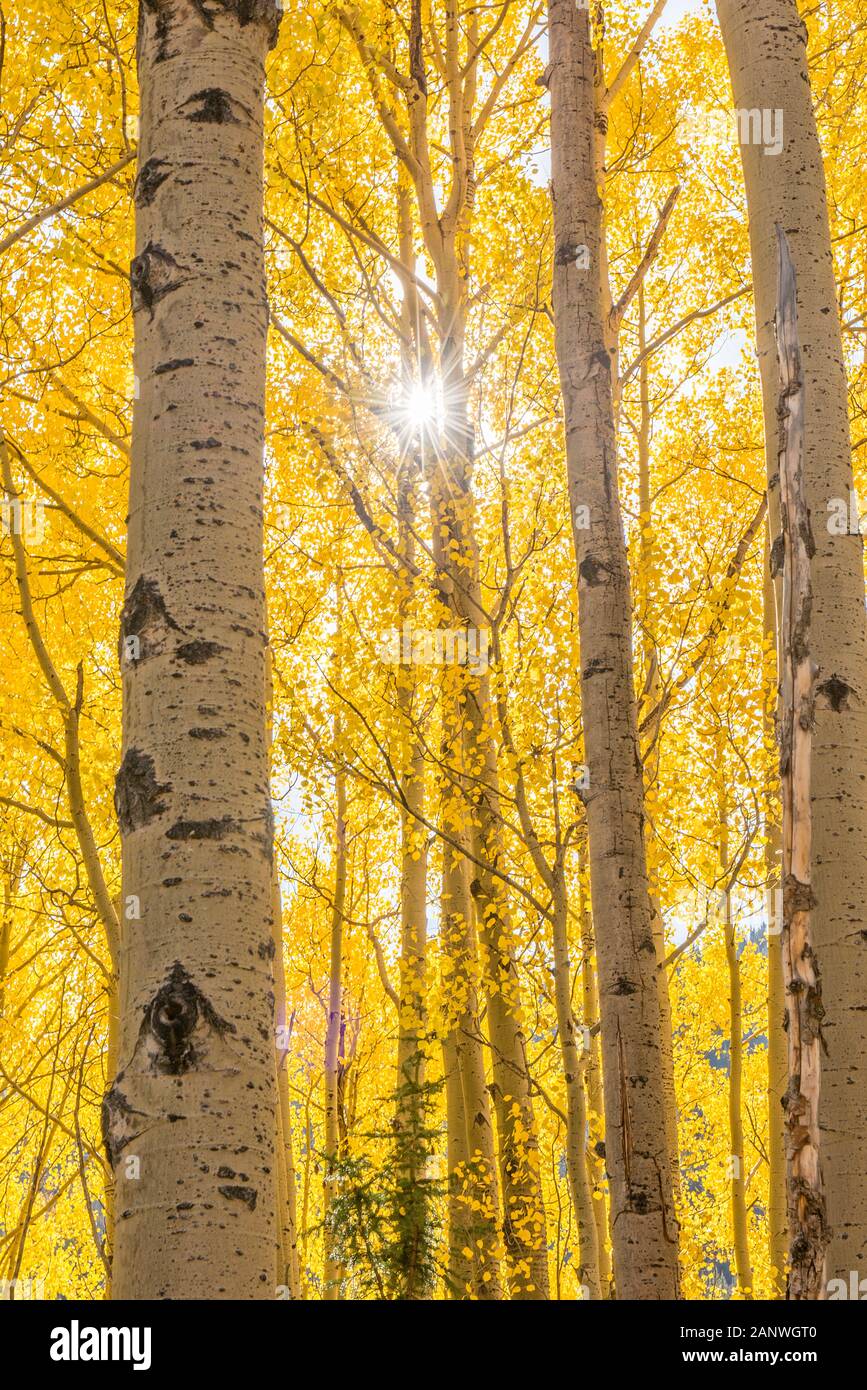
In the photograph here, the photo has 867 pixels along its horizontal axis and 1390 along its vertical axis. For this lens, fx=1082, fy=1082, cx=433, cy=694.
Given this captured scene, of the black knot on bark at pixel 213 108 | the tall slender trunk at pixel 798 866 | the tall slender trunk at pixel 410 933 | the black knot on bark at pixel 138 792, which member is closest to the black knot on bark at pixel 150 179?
the black knot on bark at pixel 213 108

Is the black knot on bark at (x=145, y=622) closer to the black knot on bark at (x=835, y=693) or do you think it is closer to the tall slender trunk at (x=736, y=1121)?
the black knot on bark at (x=835, y=693)

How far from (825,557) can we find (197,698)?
1871mm

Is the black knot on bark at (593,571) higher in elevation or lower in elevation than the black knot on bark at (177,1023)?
higher

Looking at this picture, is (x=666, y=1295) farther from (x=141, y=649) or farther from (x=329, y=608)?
(x=329, y=608)

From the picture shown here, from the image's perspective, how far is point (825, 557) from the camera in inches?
115

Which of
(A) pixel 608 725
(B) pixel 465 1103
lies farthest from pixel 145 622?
(B) pixel 465 1103

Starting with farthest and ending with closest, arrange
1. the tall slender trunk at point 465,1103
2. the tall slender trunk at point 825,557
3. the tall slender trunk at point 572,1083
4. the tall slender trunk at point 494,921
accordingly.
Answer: the tall slender trunk at point 465,1103
the tall slender trunk at point 494,921
the tall slender trunk at point 572,1083
the tall slender trunk at point 825,557

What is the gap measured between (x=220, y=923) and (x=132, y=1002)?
0.18 m

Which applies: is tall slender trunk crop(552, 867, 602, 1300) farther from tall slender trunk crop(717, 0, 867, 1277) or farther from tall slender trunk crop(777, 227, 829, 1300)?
tall slender trunk crop(777, 227, 829, 1300)

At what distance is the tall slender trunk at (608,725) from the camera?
10.7ft

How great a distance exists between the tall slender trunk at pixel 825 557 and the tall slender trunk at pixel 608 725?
70 centimetres

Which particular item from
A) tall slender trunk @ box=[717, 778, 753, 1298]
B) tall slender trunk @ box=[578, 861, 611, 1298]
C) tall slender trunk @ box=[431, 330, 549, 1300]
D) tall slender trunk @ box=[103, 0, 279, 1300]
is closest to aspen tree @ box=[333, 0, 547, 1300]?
tall slender trunk @ box=[431, 330, 549, 1300]

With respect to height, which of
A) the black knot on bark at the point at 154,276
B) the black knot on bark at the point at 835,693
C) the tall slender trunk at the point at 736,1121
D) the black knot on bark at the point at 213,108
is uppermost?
the black knot on bark at the point at 213,108

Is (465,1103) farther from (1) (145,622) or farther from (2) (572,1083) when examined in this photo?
(1) (145,622)
